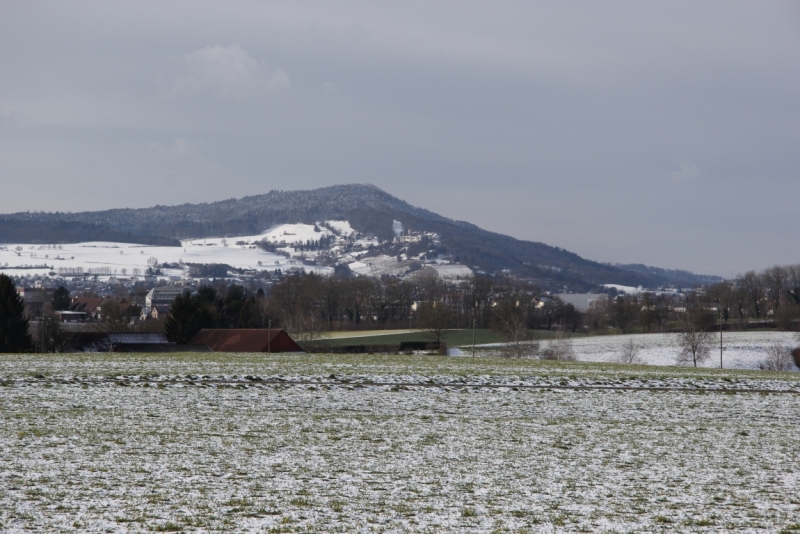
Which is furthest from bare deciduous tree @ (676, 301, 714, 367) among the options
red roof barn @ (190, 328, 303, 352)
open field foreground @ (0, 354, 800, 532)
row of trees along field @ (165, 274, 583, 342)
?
open field foreground @ (0, 354, 800, 532)

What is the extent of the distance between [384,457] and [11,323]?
51921 millimetres

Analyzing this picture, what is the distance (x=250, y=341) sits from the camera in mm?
61500

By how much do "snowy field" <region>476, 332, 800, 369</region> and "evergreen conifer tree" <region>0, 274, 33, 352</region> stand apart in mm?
40813

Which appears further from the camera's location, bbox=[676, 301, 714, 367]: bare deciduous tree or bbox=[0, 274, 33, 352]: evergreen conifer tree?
bbox=[676, 301, 714, 367]: bare deciduous tree

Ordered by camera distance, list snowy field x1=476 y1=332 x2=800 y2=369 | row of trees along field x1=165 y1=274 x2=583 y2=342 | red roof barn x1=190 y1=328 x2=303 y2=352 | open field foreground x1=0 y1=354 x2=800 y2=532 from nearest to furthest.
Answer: open field foreground x1=0 y1=354 x2=800 y2=532, red roof barn x1=190 y1=328 x2=303 y2=352, snowy field x1=476 y1=332 x2=800 y2=369, row of trees along field x1=165 y1=274 x2=583 y2=342

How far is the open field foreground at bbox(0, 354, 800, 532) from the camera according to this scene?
10.2 m

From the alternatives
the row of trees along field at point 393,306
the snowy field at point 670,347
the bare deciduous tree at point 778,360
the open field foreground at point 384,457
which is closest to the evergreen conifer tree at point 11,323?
the open field foreground at point 384,457

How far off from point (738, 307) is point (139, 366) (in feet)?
373

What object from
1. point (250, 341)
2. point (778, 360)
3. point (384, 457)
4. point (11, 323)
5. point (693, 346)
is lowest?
point (778, 360)

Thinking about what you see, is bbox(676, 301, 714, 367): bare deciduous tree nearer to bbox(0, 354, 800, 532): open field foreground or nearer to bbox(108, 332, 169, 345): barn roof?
bbox(0, 354, 800, 532): open field foreground

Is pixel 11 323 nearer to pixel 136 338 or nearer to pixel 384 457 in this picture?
pixel 136 338

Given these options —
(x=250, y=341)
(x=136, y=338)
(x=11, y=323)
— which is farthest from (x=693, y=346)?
(x=11, y=323)

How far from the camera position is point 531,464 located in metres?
14.1

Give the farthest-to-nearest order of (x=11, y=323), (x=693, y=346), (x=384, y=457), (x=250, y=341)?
(x=693, y=346) < (x=250, y=341) < (x=11, y=323) < (x=384, y=457)
